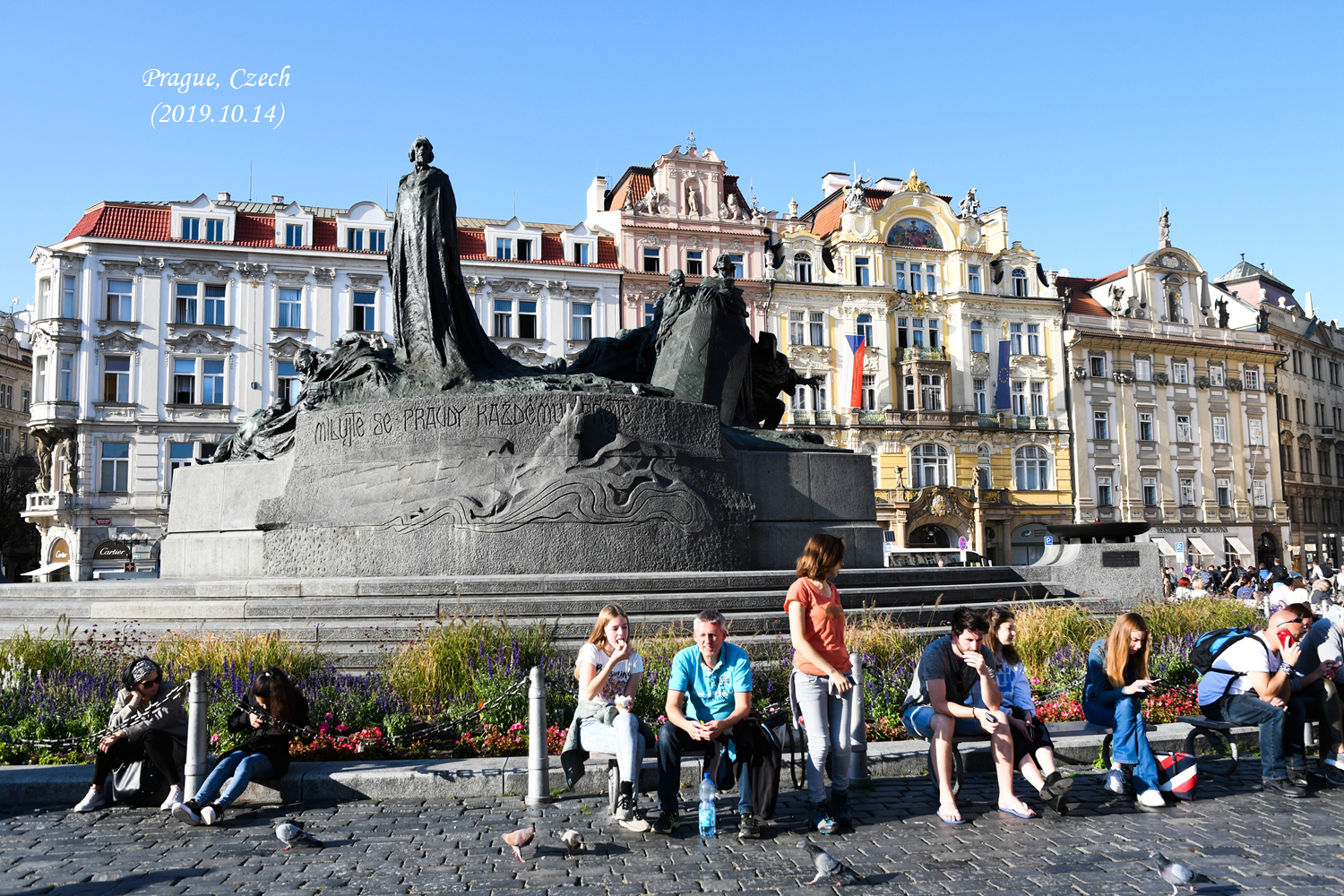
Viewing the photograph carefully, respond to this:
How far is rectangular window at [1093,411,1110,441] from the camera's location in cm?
5406

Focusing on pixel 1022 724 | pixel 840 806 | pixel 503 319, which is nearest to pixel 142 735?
pixel 840 806

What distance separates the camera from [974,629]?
21.1 ft

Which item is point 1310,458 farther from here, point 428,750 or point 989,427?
point 428,750

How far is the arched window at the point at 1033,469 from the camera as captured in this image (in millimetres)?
51188

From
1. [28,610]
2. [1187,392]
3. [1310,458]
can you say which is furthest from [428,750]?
[1310,458]

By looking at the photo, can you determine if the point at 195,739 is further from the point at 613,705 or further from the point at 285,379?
the point at 285,379

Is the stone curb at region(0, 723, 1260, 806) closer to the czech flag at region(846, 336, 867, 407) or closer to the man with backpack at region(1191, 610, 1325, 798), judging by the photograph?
the man with backpack at region(1191, 610, 1325, 798)

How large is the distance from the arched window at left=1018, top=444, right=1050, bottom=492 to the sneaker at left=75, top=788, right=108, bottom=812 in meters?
48.6

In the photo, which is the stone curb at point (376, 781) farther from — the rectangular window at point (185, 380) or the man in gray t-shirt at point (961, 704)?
the rectangular window at point (185, 380)

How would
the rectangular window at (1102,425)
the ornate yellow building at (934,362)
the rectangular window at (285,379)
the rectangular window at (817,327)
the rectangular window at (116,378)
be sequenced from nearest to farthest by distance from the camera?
1. the rectangular window at (116,378)
2. the rectangular window at (285,379)
3. the ornate yellow building at (934,362)
4. the rectangular window at (817,327)
5. the rectangular window at (1102,425)

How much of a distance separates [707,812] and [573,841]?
0.77 meters

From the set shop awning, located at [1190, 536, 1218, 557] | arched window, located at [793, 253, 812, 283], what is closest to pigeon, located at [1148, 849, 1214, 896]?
arched window, located at [793, 253, 812, 283]

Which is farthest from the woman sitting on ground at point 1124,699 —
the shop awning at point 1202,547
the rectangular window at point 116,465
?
the shop awning at point 1202,547

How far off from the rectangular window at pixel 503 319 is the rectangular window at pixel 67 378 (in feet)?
51.2
